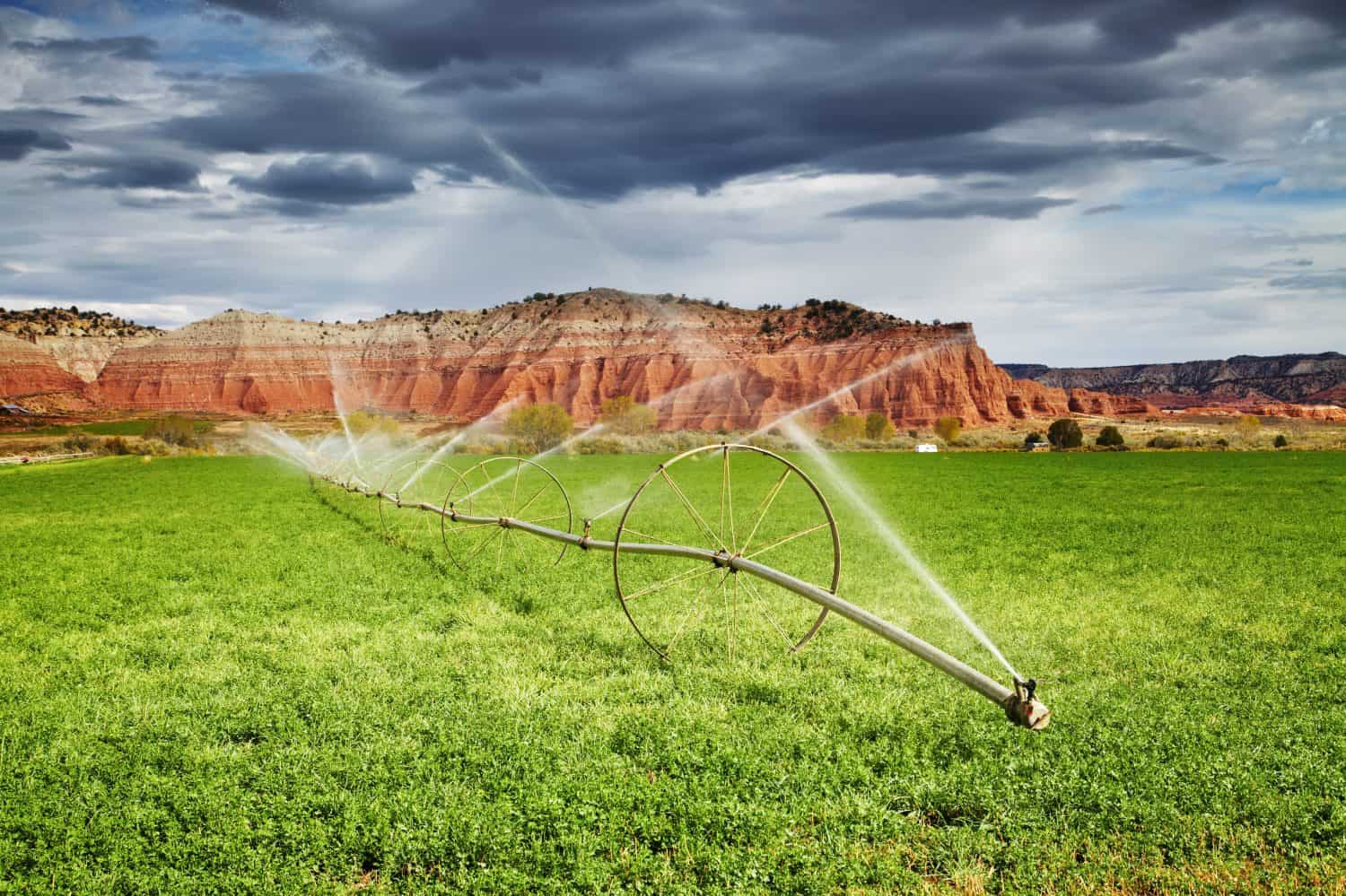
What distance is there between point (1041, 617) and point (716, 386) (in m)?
86.8

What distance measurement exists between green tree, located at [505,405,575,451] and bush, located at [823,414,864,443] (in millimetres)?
26340

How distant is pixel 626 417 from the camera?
7675 centimetres

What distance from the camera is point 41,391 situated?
330ft

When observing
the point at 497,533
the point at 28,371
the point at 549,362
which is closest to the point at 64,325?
the point at 28,371

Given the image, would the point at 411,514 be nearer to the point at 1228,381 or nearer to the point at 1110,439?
the point at 1110,439

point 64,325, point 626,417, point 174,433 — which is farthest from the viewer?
point 64,325

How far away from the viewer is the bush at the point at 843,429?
238ft

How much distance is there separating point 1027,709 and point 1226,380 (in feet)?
681

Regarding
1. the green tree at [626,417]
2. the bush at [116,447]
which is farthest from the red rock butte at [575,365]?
the bush at [116,447]

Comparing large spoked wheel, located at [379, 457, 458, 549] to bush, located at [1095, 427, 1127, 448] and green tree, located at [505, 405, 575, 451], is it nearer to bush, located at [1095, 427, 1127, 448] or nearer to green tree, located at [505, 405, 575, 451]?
green tree, located at [505, 405, 575, 451]

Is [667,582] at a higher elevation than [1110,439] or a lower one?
lower

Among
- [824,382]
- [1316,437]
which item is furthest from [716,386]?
[1316,437]

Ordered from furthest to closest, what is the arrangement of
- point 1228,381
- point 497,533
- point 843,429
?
1. point 1228,381
2. point 843,429
3. point 497,533

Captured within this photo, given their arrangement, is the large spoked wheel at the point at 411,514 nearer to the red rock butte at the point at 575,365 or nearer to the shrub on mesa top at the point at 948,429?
the shrub on mesa top at the point at 948,429
